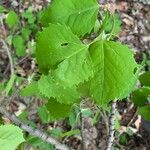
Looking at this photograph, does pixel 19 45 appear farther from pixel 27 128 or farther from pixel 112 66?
pixel 112 66

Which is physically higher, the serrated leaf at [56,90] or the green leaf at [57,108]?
the serrated leaf at [56,90]

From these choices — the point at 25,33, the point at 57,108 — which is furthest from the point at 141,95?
the point at 25,33

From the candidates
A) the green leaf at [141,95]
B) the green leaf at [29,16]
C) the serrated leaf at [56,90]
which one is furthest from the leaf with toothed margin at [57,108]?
the green leaf at [29,16]

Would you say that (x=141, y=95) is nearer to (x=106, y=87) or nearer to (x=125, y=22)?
(x=106, y=87)

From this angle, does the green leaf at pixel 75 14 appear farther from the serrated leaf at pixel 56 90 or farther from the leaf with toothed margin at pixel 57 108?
the leaf with toothed margin at pixel 57 108

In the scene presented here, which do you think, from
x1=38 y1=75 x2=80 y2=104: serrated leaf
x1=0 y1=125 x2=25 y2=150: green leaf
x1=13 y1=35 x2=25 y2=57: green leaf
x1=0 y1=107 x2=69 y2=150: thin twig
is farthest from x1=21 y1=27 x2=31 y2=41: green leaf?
x1=0 y1=125 x2=25 y2=150: green leaf

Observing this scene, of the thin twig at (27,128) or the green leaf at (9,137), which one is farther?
the thin twig at (27,128)

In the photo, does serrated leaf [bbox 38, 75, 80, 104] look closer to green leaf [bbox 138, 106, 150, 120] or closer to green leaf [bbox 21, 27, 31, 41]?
green leaf [bbox 138, 106, 150, 120]
